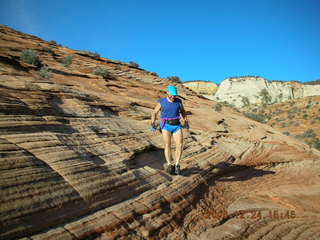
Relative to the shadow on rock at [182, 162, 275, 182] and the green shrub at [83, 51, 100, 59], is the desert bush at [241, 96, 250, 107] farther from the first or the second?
the shadow on rock at [182, 162, 275, 182]

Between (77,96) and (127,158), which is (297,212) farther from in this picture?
(77,96)

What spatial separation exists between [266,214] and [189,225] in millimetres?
1584

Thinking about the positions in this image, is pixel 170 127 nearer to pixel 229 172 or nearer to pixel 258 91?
pixel 229 172

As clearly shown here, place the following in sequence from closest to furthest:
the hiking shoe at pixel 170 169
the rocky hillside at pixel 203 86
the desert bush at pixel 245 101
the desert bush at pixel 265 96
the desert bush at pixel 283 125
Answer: the hiking shoe at pixel 170 169 < the desert bush at pixel 283 125 < the desert bush at pixel 265 96 < the desert bush at pixel 245 101 < the rocky hillside at pixel 203 86

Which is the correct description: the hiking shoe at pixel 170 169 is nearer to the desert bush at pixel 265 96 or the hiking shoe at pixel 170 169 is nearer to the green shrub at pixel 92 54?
the green shrub at pixel 92 54

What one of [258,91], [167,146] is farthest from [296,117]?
[167,146]

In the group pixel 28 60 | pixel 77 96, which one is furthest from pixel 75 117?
pixel 28 60

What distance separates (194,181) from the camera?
201 inches

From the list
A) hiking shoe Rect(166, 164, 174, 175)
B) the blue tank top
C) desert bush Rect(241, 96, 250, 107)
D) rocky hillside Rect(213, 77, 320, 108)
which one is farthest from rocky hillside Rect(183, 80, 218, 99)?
hiking shoe Rect(166, 164, 174, 175)

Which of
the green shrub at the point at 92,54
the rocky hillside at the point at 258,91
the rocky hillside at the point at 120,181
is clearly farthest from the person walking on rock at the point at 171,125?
the rocky hillside at the point at 258,91
